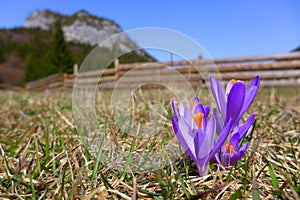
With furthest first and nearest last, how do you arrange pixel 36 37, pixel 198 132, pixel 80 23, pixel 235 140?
pixel 80 23 < pixel 36 37 < pixel 235 140 < pixel 198 132

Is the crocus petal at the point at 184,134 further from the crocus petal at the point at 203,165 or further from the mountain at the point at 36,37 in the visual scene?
the mountain at the point at 36,37

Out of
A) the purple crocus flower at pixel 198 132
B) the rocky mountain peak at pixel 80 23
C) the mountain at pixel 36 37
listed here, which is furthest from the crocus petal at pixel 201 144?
the rocky mountain peak at pixel 80 23

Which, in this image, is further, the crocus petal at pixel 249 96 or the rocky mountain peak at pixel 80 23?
the rocky mountain peak at pixel 80 23

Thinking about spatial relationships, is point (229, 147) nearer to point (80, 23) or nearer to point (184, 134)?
point (184, 134)

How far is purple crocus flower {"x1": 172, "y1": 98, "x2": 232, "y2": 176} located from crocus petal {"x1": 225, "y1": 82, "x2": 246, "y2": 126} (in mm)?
52

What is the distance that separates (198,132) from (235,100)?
0.47 ft

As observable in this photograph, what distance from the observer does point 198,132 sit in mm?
652

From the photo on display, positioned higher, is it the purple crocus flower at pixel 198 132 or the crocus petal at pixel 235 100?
the crocus petal at pixel 235 100

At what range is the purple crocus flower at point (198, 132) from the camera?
2.18 ft

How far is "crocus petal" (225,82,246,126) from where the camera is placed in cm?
68

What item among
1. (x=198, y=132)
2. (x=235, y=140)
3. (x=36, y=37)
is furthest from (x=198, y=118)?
(x=36, y=37)

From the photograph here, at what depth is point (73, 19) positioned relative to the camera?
6162 centimetres

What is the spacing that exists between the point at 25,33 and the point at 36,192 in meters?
51.3

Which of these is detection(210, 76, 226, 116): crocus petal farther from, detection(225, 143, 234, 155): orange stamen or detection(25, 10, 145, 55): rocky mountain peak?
detection(25, 10, 145, 55): rocky mountain peak
